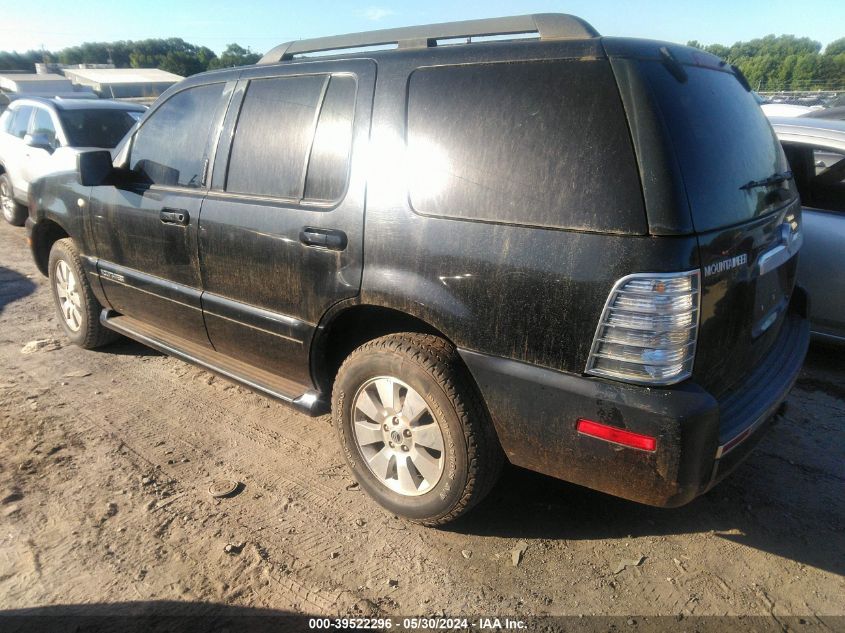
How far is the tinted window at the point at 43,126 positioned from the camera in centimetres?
792

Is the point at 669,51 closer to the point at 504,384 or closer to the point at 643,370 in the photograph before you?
the point at 643,370

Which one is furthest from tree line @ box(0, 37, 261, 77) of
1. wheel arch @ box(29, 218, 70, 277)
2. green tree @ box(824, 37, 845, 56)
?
wheel arch @ box(29, 218, 70, 277)

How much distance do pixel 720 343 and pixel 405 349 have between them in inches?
46.4

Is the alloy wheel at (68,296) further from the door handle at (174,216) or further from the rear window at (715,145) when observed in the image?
the rear window at (715,145)

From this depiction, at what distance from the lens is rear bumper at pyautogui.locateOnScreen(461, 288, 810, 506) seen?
1.98m

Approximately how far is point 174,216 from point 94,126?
5741mm

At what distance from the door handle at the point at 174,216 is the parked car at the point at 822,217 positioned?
3869mm

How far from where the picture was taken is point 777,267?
2555mm

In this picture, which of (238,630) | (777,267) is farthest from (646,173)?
(238,630)

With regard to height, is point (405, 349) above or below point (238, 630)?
above

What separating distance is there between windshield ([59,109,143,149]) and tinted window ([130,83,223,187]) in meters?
4.74

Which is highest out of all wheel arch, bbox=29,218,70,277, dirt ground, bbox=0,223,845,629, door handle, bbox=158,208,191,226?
door handle, bbox=158,208,191,226

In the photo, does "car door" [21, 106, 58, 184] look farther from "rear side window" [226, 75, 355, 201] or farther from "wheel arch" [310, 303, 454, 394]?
"wheel arch" [310, 303, 454, 394]

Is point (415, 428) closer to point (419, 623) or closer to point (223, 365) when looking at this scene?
point (419, 623)
